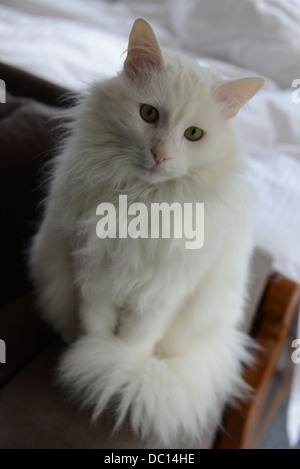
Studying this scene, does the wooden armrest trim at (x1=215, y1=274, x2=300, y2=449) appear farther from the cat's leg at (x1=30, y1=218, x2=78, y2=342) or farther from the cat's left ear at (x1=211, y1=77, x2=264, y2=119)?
the cat's left ear at (x1=211, y1=77, x2=264, y2=119)

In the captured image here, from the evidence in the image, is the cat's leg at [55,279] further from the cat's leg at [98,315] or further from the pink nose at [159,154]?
the pink nose at [159,154]

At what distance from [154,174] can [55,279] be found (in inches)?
15.6

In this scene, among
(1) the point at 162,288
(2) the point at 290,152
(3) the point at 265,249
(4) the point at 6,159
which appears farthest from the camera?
(2) the point at 290,152

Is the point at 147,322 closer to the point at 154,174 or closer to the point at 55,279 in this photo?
the point at 55,279

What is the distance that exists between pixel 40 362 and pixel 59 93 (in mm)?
797

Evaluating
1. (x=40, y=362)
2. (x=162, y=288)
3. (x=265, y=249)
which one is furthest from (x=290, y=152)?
(x=40, y=362)

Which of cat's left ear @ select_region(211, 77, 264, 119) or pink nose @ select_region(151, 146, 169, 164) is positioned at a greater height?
cat's left ear @ select_region(211, 77, 264, 119)

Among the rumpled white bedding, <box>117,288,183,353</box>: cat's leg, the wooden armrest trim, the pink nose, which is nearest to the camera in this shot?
the pink nose

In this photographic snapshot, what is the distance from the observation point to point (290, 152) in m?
1.46

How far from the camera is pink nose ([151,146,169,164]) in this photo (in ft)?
1.98

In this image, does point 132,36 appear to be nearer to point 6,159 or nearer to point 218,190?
point 218,190

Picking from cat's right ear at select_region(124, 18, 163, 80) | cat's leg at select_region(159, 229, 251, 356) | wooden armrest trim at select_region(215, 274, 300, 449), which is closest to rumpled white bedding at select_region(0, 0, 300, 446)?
wooden armrest trim at select_region(215, 274, 300, 449)

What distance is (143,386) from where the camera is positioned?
82 centimetres

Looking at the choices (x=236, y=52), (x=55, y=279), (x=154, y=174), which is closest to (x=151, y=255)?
(x=154, y=174)
